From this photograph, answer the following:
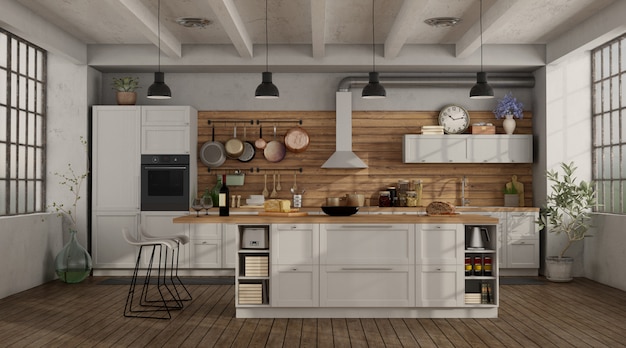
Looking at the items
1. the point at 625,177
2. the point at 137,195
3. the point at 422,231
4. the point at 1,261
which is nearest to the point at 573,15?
the point at 625,177

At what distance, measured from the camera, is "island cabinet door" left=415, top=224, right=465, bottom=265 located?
5.66m

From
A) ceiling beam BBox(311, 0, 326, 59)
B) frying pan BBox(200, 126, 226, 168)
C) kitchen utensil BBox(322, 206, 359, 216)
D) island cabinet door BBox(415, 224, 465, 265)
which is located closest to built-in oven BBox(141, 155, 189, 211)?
frying pan BBox(200, 126, 226, 168)

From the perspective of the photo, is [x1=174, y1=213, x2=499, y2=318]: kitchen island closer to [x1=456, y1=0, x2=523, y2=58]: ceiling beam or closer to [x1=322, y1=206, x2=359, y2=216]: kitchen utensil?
[x1=322, y1=206, x2=359, y2=216]: kitchen utensil

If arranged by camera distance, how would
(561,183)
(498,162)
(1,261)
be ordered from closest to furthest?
(1,261), (561,183), (498,162)

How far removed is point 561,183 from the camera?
7.85 m

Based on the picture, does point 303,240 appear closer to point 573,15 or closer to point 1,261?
point 1,261

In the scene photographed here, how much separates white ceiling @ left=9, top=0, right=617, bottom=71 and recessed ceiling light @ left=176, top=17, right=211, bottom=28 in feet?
0.29

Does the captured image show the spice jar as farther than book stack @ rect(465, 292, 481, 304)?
Yes

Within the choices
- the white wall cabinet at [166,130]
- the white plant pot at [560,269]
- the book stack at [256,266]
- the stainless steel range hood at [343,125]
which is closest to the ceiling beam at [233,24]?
the white wall cabinet at [166,130]

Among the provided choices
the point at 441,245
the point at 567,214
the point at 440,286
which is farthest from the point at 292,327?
the point at 567,214

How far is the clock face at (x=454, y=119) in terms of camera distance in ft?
28.8

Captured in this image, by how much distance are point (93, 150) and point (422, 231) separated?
470 cm

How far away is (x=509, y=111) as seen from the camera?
8633 mm

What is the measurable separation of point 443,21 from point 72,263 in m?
5.24
